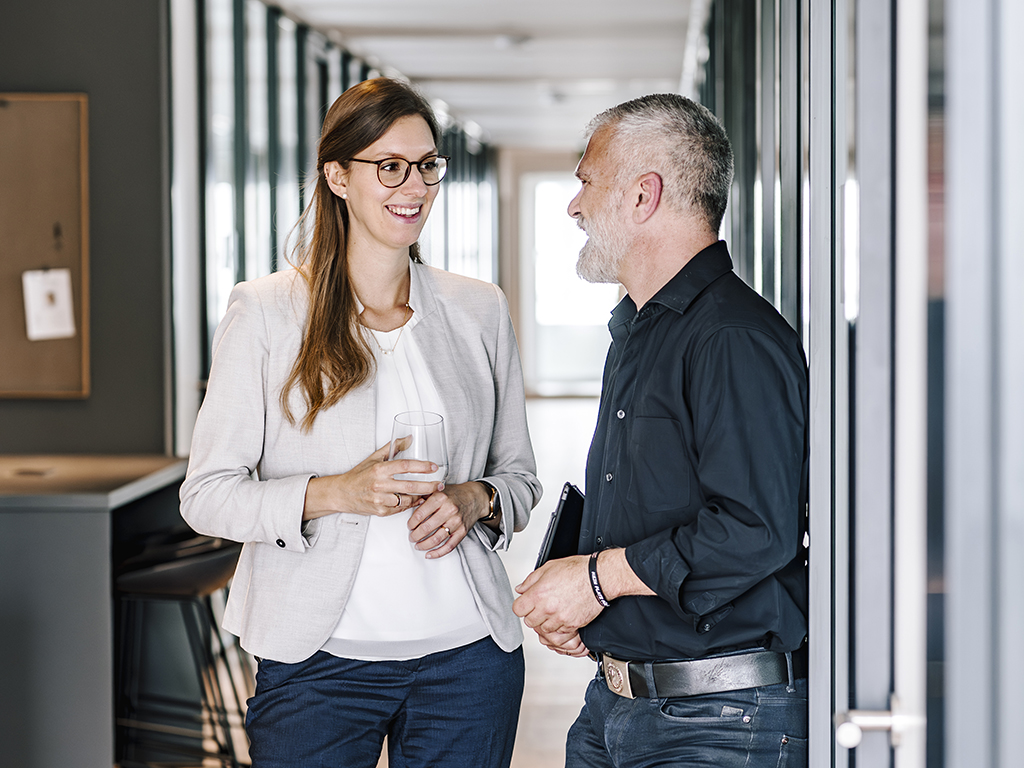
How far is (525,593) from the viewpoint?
1.64 metres

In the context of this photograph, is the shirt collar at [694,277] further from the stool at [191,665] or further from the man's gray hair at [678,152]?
the stool at [191,665]

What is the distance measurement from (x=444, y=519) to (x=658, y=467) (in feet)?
1.20

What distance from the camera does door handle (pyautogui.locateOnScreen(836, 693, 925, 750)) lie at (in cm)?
130

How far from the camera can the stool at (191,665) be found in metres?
3.41

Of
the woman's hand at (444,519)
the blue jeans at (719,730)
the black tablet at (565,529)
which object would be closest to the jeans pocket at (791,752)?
the blue jeans at (719,730)

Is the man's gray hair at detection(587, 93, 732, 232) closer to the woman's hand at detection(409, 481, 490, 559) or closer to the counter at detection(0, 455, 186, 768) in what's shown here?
the woman's hand at detection(409, 481, 490, 559)

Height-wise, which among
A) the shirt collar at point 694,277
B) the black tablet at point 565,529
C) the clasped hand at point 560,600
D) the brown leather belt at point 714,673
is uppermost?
the shirt collar at point 694,277

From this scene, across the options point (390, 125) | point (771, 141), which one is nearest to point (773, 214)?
point (771, 141)

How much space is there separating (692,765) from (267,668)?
72 cm

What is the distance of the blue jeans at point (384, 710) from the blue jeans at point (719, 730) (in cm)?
28

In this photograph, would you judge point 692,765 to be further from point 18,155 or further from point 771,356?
point 18,155

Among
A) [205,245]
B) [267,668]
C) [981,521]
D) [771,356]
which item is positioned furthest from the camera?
[205,245]

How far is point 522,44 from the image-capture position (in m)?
8.22

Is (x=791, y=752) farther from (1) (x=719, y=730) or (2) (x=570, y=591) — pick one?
(2) (x=570, y=591)
